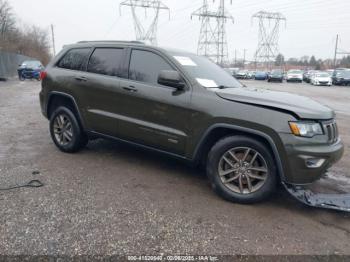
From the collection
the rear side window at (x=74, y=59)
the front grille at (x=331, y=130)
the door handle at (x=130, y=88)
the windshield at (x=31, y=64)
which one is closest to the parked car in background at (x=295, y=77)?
the windshield at (x=31, y=64)

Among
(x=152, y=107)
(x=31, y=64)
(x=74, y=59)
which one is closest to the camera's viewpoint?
(x=152, y=107)

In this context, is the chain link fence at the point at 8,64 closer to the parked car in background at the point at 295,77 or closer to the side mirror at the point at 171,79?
the side mirror at the point at 171,79

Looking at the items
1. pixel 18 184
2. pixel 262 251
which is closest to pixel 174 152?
pixel 262 251

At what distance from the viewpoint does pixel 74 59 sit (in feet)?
17.5

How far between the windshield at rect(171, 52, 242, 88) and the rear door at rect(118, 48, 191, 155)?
0.21 metres

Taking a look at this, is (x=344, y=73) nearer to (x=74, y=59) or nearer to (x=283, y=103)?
(x=74, y=59)

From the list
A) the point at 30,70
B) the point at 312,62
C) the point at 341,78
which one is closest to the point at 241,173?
the point at 30,70

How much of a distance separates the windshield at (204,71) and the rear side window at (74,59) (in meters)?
1.62

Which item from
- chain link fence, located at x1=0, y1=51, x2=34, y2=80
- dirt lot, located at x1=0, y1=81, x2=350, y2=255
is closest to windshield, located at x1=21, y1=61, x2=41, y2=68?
chain link fence, located at x1=0, y1=51, x2=34, y2=80

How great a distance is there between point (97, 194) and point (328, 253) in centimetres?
246

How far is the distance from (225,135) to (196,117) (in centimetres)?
40

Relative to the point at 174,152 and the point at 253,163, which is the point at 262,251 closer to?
the point at 253,163

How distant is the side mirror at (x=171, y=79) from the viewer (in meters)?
3.90

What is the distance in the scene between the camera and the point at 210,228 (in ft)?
10.4
